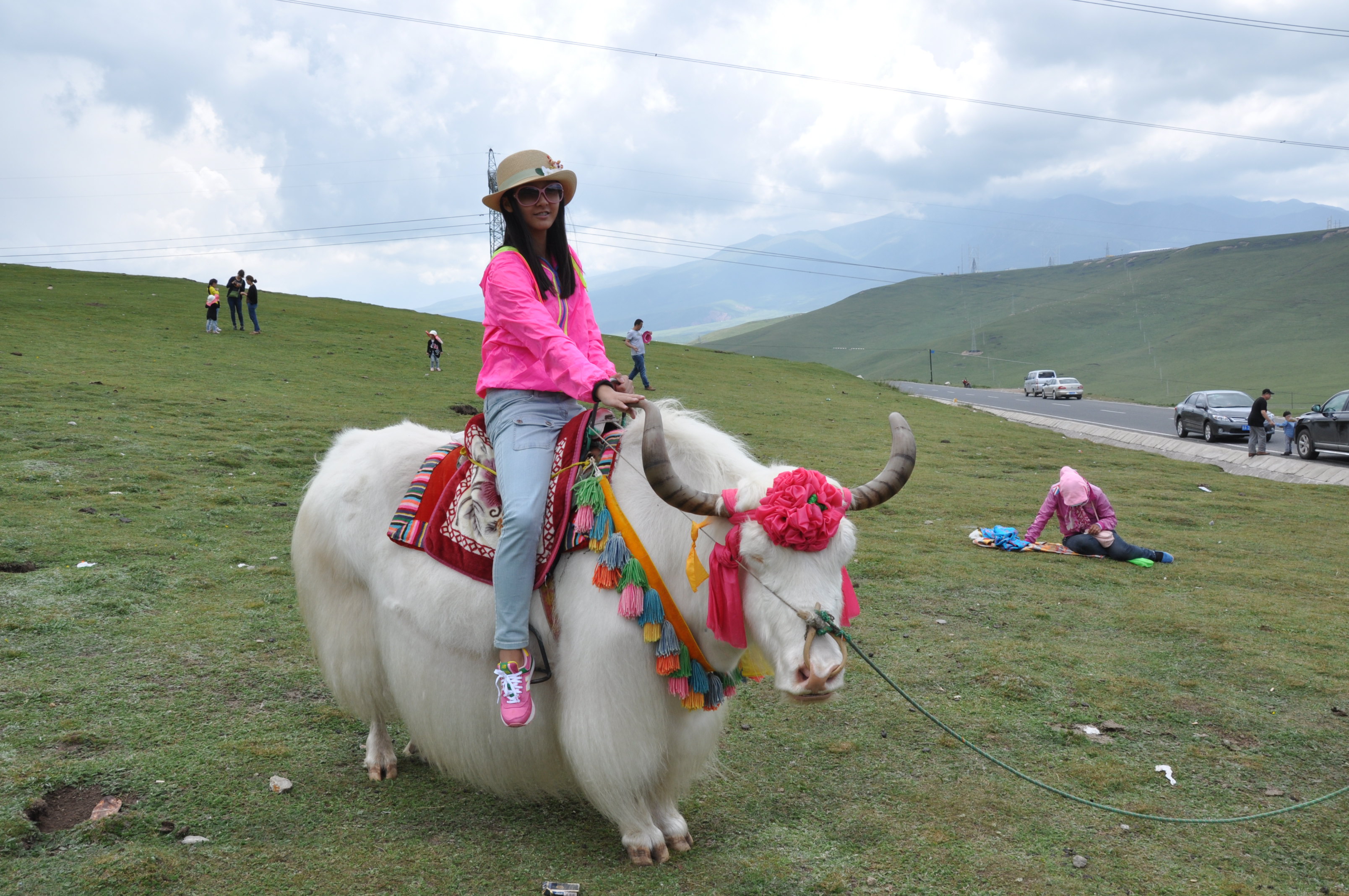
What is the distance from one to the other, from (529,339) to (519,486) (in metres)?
0.54

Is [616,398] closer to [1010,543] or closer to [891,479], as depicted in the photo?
[891,479]

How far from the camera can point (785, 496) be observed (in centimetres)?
271

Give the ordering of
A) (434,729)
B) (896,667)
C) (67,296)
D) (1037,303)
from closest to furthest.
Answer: (434,729) < (896,667) < (67,296) < (1037,303)

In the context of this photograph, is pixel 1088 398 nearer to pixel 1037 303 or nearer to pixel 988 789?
pixel 988 789

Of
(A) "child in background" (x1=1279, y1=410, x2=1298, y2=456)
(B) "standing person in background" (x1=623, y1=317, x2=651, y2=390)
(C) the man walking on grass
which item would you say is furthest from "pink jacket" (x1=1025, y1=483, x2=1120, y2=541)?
(B) "standing person in background" (x1=623, y1=317, x2=651, y2=390)

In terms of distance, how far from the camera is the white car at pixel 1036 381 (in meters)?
46.0

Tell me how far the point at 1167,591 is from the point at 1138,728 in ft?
10.8

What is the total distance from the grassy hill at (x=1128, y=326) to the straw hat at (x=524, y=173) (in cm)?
4818

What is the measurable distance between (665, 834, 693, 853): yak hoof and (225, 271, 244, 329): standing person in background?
26.4 meters

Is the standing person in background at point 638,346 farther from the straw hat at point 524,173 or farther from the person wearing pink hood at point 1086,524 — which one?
the straw hat at point 524,173

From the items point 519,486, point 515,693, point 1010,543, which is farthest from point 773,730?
point 1010,543

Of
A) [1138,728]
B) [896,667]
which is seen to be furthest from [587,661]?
[1138,728]

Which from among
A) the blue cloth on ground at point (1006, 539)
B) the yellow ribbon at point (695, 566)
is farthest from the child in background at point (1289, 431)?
the yellow ribbon at point (695, 566)

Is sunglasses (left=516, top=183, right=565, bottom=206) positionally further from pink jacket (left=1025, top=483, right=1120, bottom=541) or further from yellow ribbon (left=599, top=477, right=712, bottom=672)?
pink jacket (left=1025, top=483, right=1120, bottom=541)
